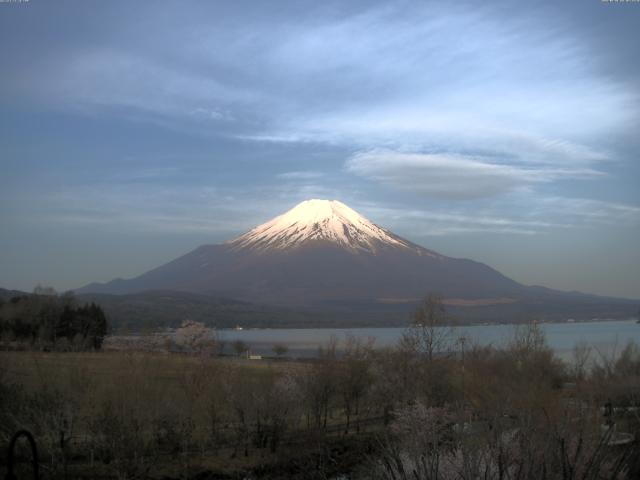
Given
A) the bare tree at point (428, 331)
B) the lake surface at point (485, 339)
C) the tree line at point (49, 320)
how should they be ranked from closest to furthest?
the bare tree at point (428, 331)
the lake surface at point (485, 339)
the tree line at point (49, 320)

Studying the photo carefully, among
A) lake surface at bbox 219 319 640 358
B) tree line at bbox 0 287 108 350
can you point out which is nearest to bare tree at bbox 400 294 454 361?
lake surface at bbox 219 319 640 358

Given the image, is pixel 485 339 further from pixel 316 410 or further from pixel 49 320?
pixel 316 410

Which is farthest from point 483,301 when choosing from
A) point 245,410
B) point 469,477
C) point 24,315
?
point 469,477

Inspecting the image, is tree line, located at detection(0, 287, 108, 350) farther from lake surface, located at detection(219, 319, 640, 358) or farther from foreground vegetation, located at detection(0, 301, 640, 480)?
Answer: foreground vegetation, located at detection(0, 301, 640, 480)

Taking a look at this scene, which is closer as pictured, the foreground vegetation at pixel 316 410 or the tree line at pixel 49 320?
the foreground vegetation at pixel 316 410

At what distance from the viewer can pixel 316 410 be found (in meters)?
Result: 28.3

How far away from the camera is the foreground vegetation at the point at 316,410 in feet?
40.5

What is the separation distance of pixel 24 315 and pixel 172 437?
4522 cm

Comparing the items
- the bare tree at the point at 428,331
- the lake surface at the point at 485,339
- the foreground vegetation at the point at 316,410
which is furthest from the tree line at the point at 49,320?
the foreground vegetation at the point at 316,410

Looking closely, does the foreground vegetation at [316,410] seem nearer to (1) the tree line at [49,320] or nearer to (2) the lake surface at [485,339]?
(2) the lake surface at [485,339]

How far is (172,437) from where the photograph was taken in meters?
22.6

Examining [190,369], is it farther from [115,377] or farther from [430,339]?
[430,339]

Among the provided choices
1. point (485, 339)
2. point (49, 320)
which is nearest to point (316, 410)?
point (49, 320)

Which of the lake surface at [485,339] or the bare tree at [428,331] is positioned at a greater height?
the bare tree at [428,331]
